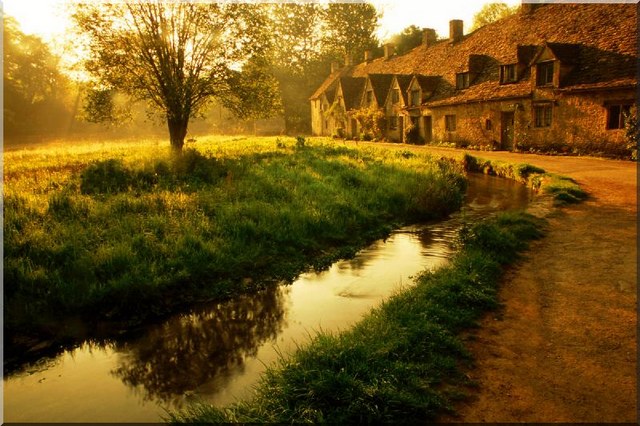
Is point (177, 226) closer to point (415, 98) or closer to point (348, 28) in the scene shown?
point (415, 98)

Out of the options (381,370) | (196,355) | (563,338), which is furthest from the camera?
(196,355)

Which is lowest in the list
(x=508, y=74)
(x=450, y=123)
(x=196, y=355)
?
(x=196, y=355)

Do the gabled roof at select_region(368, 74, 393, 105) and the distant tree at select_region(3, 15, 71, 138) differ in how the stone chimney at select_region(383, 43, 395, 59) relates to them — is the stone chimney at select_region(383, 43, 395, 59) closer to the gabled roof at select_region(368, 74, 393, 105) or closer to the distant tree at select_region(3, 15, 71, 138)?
the gabled roof at select_region(368, 74, 393, 105)

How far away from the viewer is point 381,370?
4.66m

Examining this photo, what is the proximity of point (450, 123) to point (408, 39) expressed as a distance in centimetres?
2561

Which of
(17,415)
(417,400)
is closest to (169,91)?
(17,415)

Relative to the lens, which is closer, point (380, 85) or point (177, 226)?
point (177, 226)

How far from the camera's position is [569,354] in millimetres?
4984

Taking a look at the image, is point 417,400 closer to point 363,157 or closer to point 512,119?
point 363,157

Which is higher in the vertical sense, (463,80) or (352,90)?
(352,90)

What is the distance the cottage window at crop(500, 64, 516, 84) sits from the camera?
92.4ft

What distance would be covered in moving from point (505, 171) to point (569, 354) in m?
15.9

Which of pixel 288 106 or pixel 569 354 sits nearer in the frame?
pixel 569 354

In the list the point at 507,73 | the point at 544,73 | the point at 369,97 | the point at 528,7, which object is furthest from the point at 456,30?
the point at 544,73
